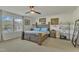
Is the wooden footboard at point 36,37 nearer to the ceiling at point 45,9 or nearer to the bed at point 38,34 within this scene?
the bed at point 38,34

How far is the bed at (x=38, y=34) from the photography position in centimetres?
198

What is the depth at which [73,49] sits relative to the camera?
1.94 m

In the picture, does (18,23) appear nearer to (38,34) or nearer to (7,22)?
(7,22)

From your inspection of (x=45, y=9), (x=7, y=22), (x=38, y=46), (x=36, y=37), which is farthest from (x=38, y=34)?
(x=7, y=22)

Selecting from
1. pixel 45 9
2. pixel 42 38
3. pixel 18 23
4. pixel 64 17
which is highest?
pixel 45 9

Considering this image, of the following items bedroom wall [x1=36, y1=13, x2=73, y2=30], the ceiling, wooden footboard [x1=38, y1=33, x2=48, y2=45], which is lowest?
wooden footboard [x1=38, y1=33, x2=48, y2=45]

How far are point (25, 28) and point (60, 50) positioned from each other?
802 mm

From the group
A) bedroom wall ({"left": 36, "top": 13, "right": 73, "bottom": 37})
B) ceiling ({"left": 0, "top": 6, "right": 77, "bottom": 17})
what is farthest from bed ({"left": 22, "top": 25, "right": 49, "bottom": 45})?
ceiling ({"left": 0, "top": 6, "right": 77, "bottom": 17})

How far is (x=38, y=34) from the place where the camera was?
200 centimetres

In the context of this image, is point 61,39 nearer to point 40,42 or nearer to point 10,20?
point 40,42

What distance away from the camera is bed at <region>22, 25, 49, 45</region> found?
6.49 ft

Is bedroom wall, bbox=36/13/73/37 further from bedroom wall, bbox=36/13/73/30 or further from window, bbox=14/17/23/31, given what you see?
window, bbox=14/17/23/31
